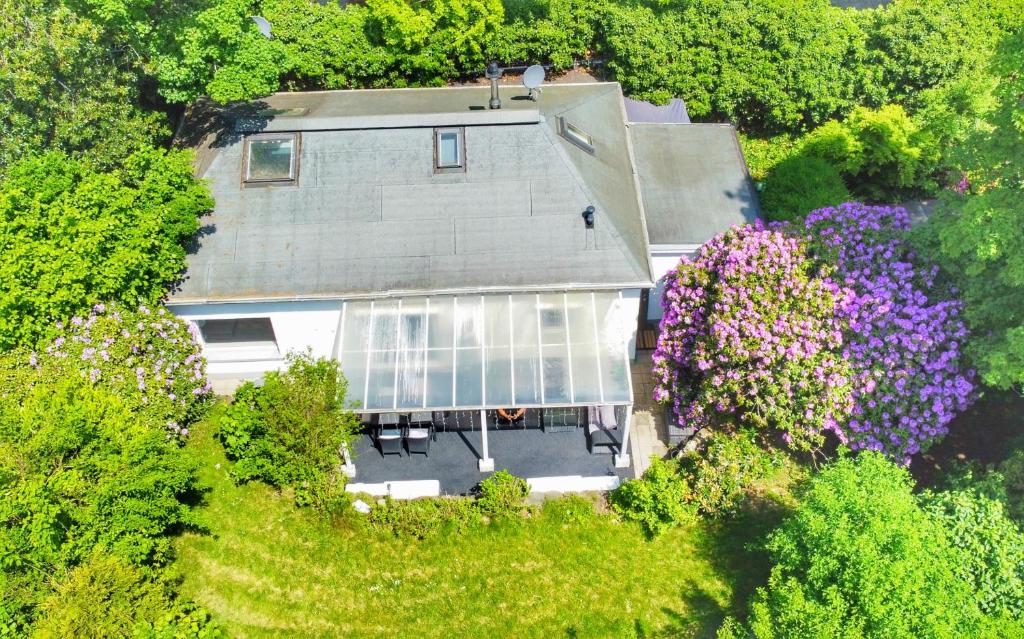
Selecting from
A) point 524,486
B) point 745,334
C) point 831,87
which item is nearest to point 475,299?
point 524,486

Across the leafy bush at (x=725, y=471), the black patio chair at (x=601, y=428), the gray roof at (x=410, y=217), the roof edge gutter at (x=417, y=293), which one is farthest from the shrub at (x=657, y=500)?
the gray roof at (x=410, y=217)

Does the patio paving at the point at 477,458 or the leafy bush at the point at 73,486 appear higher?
the leafy bush at the point at 73,486

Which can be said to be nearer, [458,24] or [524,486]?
[524,486]

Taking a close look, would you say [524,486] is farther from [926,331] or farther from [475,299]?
[926,331]

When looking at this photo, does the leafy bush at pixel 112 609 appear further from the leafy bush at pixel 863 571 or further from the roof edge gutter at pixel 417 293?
the leafy bush at pixel 863 571


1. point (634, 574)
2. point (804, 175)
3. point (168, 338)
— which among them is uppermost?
point (804, 175)

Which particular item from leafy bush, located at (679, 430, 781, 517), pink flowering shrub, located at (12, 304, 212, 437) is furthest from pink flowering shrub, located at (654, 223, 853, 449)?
pink flowering shrub, located at (12, 304, 212, 437)
